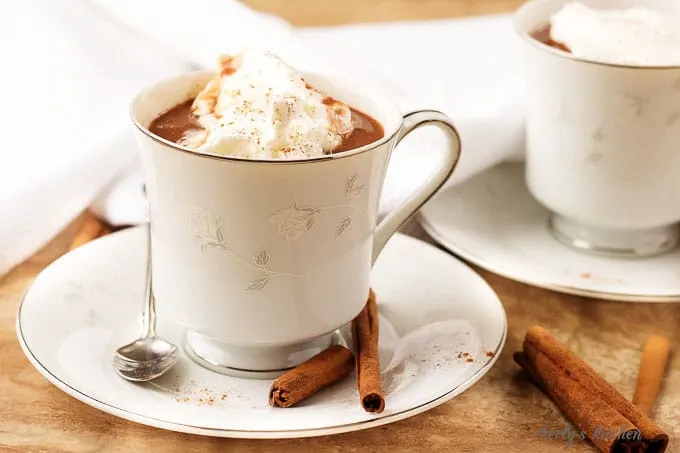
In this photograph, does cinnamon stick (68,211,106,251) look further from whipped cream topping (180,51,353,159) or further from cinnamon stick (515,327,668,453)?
cinnamon stick (515,327,668,453)

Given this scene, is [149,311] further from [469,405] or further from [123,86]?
[123,86]

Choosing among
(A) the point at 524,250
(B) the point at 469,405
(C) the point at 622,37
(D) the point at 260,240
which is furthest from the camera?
(A) the point at 524,250

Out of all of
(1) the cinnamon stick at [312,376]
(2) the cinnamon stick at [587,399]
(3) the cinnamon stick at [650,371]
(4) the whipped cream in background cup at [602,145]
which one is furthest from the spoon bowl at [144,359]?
(4) the whipped cream in background cup at [602,145]

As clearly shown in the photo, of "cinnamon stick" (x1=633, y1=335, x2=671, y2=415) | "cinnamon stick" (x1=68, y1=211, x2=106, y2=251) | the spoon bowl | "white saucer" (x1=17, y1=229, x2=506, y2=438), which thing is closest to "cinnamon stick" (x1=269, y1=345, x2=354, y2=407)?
"white saucer" (x1=17, y1=229, x2=506, y2=438)

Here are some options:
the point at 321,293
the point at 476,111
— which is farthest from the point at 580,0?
the point at 321,293

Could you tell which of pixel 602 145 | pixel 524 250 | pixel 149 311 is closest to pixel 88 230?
pixel 149 311

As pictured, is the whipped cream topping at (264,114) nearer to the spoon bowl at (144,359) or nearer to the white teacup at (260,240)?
the white teacup at (260,240)
